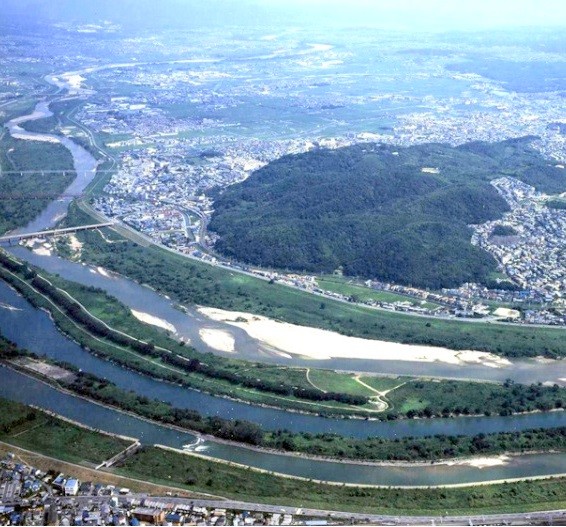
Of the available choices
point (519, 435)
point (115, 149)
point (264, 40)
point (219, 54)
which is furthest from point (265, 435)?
point (264, 40)

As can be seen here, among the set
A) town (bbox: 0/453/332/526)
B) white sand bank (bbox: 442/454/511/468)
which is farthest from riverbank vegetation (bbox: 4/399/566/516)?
white sand bank (bbox: 442/454/511/468)

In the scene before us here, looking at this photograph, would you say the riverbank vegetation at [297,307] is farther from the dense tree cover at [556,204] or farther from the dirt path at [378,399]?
the dense tree cover at [556,204]

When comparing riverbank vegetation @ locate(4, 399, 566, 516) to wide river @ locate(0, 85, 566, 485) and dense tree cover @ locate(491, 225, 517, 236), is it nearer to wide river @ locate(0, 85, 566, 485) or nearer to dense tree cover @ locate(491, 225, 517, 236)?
wide river @ locate(0, 85, 566, 485)

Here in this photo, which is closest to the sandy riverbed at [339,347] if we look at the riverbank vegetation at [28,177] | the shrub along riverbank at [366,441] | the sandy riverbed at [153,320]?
the sandy riverbed at [153,320]

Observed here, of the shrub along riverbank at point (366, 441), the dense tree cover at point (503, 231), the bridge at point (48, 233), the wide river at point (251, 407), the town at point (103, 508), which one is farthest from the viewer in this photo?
the dense tree cover at point (503, 231)

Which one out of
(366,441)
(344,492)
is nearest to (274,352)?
Answer: (366,441)

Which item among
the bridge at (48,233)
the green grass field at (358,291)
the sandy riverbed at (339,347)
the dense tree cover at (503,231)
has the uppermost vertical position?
the dense tree cover at (503,231)

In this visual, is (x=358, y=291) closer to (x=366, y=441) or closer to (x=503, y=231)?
(x=503, y=231)

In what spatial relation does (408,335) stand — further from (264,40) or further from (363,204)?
(264,40)
